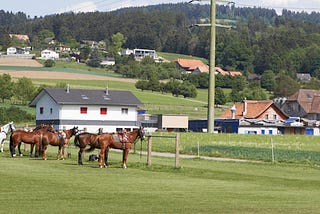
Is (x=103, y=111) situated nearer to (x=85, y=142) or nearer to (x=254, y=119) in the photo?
(x=254, y=119)

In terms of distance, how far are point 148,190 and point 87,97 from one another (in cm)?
7166

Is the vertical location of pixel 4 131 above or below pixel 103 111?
below

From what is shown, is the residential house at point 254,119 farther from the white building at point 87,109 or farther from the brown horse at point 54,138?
the brown horse at point 54,138

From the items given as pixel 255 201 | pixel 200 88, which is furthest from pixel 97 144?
pixel 200 88

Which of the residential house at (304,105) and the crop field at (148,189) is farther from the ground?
the residential house at (304,105)

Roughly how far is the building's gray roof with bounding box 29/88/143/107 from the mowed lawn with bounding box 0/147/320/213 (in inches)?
2358

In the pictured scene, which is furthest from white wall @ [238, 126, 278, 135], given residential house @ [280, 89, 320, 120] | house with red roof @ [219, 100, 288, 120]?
residential house @ [280, 89, 320, 120]

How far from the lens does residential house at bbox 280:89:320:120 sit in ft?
427

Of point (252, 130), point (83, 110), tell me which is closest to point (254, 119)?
point (252, 130)

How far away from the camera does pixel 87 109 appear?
91250 mm

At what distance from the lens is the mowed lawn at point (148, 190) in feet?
57.1

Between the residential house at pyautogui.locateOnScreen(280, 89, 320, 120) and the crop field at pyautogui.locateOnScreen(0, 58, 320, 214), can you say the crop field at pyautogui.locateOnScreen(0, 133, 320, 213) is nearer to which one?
the crop field at pyautogui.locateOnScreen(0, 58, 320, 214)

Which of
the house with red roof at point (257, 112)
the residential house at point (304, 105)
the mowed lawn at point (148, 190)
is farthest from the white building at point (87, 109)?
the mowed lawn at point (148, 190)

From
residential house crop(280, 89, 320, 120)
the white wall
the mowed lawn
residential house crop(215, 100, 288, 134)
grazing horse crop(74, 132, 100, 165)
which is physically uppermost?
residential house crop(280, 89, 320, 120)
